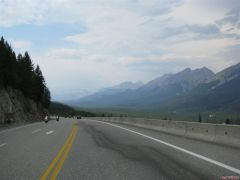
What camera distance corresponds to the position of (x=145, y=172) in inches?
396

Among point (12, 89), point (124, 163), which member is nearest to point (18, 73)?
A: point (12, 89)

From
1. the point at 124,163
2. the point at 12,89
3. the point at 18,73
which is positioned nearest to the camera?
the point at 124,163

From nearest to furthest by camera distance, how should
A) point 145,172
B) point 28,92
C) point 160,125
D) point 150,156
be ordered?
1. point 145,172
2. point 150,156
3. point 160,125
4. point 28,92

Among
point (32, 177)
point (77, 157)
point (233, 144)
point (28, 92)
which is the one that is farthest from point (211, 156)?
point (28, 92)

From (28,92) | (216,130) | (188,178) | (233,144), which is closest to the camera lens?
(188,178)

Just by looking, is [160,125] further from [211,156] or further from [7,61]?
[7,61]

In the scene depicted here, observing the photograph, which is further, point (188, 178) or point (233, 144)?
point (233, 144)

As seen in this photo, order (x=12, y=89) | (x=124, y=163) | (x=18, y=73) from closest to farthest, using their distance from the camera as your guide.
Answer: (x=124, y=163), (x=12, y=89), (x=18, y=73)

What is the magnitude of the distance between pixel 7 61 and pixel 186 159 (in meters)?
77.4

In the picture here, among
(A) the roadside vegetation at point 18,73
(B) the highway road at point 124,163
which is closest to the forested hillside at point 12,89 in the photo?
(A) the roadside vegetation at point 18,73

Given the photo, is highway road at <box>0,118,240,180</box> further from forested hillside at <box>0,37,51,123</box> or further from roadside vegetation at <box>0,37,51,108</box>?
roadside vegetation at <box>0,37,51,108</box>

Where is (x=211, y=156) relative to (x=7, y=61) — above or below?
below

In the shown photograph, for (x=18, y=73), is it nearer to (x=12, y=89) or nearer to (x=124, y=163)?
(x=12, y=89)

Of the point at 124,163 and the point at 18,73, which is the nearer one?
the point at 124,163
